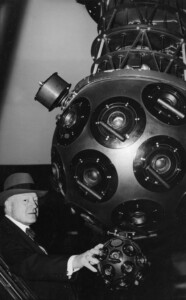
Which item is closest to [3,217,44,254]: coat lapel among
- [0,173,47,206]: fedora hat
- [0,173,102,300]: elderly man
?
[0,173,102,300]: elderly man

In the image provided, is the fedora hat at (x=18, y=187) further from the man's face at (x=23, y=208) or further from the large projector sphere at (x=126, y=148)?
the large projector sphere at (x=126, y=148)

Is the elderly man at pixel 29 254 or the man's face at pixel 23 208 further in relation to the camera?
the man's face at pixel 23 208

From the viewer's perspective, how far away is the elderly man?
2377 millimetres

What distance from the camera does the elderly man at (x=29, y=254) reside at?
7.80 ft

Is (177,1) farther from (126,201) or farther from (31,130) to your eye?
(31,130)

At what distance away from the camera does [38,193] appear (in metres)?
3.53

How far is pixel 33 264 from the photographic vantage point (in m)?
2.52

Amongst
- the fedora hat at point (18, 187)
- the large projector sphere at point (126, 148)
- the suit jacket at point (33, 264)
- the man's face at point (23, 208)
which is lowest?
the suit jacket at point (33, 264)

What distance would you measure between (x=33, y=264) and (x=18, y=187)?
1.00 metres

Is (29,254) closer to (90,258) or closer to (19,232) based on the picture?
Answer: (19,232)

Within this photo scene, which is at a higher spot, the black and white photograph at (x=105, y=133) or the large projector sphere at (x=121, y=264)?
the black and white photograph at (x=105, y=133)

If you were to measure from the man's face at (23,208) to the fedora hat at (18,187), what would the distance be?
38 millimetres

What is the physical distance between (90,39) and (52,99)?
1.13 meters

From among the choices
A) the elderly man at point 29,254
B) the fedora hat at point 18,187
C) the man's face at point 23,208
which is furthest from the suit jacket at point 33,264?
the fedora hat at point 18,187
